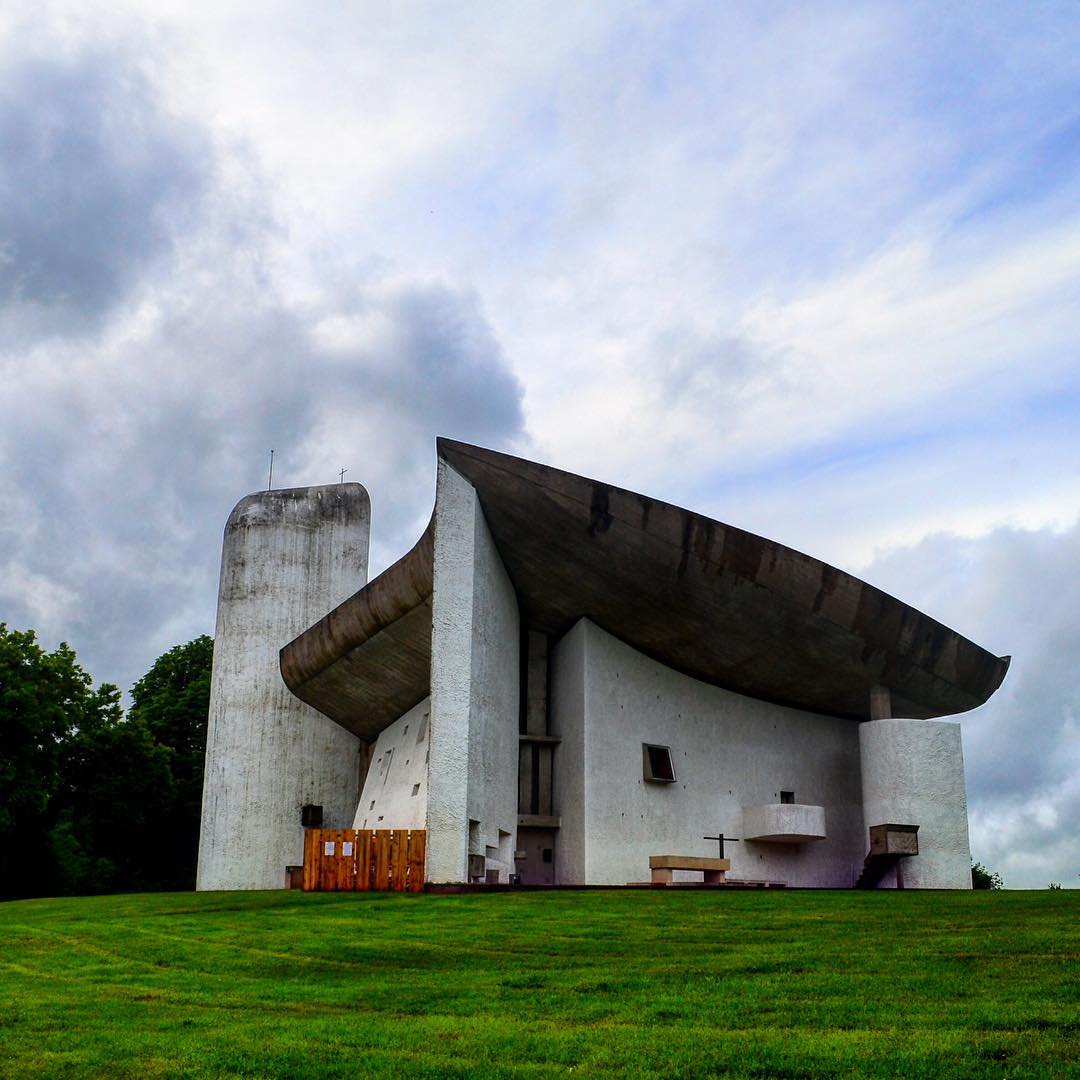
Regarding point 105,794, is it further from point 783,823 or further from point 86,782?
point 783,823

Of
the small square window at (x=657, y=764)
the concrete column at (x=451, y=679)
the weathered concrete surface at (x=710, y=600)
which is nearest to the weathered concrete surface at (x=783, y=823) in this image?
the small square window at (x=657, y=764)

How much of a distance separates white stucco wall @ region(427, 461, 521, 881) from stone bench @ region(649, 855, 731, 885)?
103 inches

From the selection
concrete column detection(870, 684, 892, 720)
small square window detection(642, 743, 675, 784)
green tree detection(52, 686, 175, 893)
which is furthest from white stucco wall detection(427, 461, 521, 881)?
green tree detection(52, 686, 175, 893)

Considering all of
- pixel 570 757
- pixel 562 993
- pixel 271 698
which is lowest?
pixel 562 993

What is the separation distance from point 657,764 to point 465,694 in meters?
6.01

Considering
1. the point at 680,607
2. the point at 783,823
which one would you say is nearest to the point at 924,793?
the point at 783,823

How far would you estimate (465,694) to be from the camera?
18281 mm

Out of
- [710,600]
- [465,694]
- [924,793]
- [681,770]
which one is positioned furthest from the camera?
[681,770]

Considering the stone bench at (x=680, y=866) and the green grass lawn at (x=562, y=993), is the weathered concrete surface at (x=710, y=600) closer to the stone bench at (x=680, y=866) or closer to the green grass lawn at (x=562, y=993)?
the stone bench at (x=680, y=866)

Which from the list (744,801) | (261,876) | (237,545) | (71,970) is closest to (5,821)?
(261,876)

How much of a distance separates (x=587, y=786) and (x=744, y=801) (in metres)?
3.97

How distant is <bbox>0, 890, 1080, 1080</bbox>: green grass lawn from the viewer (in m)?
6.02

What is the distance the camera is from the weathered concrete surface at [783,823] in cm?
2327

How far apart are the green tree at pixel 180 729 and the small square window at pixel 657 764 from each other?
1904 cm
